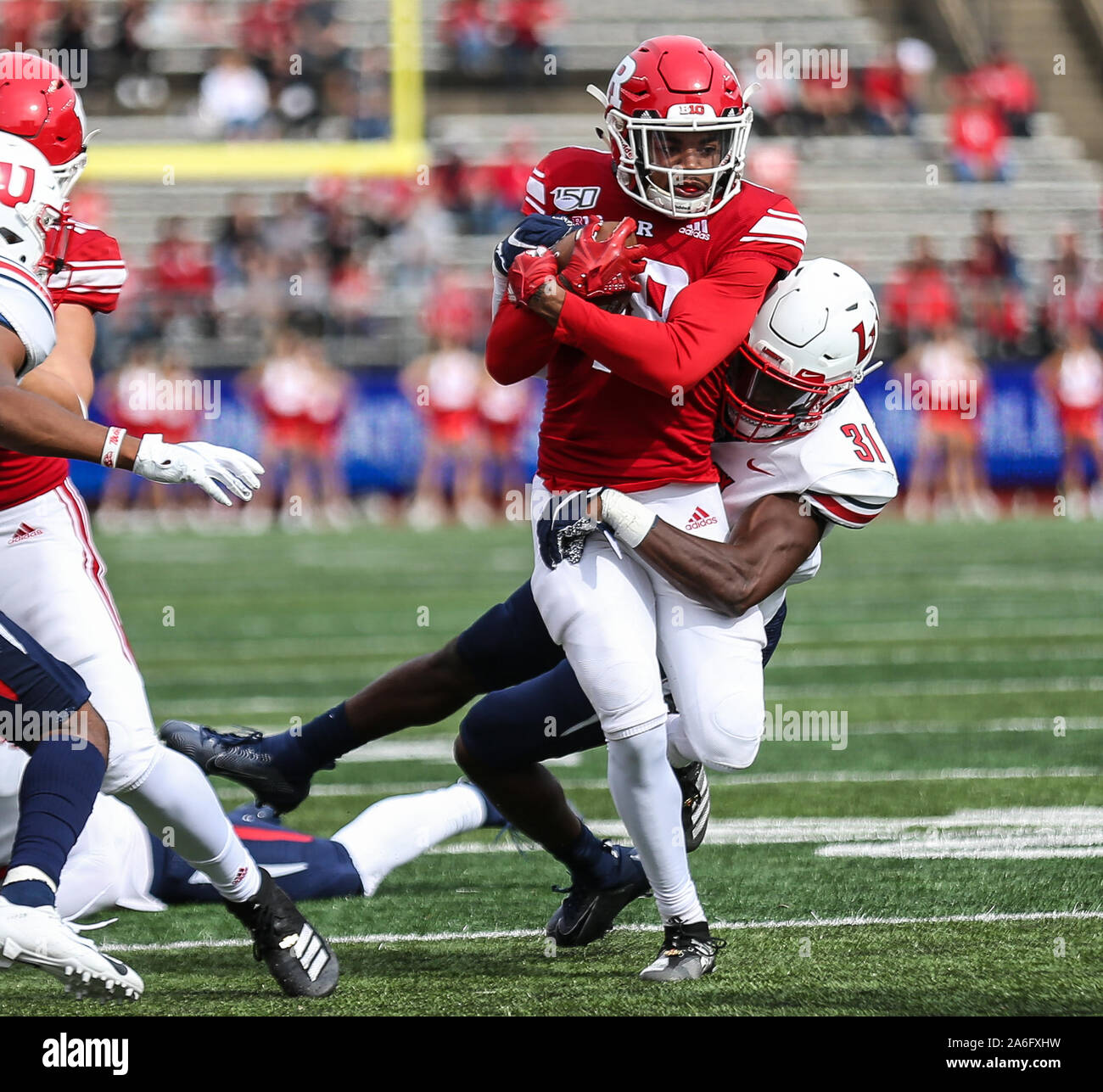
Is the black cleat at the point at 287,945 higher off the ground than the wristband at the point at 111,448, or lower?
lower

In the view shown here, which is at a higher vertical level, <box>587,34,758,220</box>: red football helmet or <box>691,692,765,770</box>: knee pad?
<box>587,34,758,220</box>: red football helmet

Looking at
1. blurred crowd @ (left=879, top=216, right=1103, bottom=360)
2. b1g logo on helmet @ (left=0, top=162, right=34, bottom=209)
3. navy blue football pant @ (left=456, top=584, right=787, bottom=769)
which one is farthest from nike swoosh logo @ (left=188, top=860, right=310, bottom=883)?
blurred crowd @ (left=879, top=216, right=1103, bottom=360)

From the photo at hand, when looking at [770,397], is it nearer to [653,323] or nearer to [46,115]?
[653,323]

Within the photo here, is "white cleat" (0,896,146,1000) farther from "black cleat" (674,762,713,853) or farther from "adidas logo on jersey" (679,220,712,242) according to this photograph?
"adidas logo on jersey" (679,220,712,242)

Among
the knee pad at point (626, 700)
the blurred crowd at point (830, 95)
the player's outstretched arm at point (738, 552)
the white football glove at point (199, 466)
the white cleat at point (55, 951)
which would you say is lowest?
the white cleat at point (55, 951)

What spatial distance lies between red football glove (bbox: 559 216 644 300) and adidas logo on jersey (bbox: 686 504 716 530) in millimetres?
460

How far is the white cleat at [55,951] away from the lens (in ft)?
9.03

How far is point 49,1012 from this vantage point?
3.15 meters

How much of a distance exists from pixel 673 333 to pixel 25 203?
1.12 metres

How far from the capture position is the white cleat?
275cm

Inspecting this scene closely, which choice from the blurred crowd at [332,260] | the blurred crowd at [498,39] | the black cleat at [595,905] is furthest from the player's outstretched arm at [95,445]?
the blurred crowd at [498,39]

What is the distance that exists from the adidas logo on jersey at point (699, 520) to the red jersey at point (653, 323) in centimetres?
7

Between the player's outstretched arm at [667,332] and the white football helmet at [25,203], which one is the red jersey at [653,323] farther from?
the white football helmet at [25,203]
